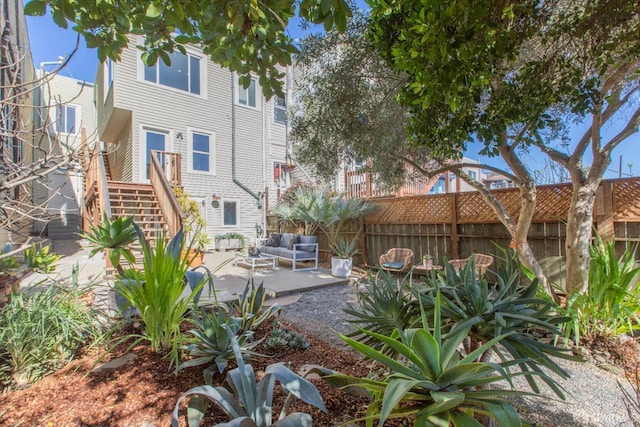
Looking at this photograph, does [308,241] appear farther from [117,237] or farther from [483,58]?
[483,58]

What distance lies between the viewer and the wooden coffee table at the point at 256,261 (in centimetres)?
785

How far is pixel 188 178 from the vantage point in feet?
35.6

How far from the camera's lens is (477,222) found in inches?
257

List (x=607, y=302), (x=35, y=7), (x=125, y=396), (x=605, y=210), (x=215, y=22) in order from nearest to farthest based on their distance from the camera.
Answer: (x=35, y=7)
(x=215, y=22)
(x=125, y=396)
(x=607, y=302)
(x=605, y=210)

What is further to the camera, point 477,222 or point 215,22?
point 477,222

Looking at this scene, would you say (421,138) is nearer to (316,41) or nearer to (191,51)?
(316,41)

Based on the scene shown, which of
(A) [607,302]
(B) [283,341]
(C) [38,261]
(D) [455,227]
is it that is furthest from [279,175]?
(A) [607,302]

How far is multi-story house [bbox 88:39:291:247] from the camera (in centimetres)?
968

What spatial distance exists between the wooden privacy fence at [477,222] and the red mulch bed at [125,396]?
13.5 feet

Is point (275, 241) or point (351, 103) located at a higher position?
point (351, 103)

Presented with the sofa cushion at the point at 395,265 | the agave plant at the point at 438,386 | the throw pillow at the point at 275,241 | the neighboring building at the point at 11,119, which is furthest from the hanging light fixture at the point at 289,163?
the agave plant at the point at 438,386

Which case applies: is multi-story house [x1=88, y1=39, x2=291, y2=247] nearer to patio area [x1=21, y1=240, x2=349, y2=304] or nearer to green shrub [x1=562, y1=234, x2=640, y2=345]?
patio area [x1=21, y1=240, x2=349, y2=304]

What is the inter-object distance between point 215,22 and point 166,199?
21.0 feet

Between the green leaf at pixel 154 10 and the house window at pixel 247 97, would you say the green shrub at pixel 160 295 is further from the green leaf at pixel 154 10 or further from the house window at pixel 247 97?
the house window at pixel 247 97
